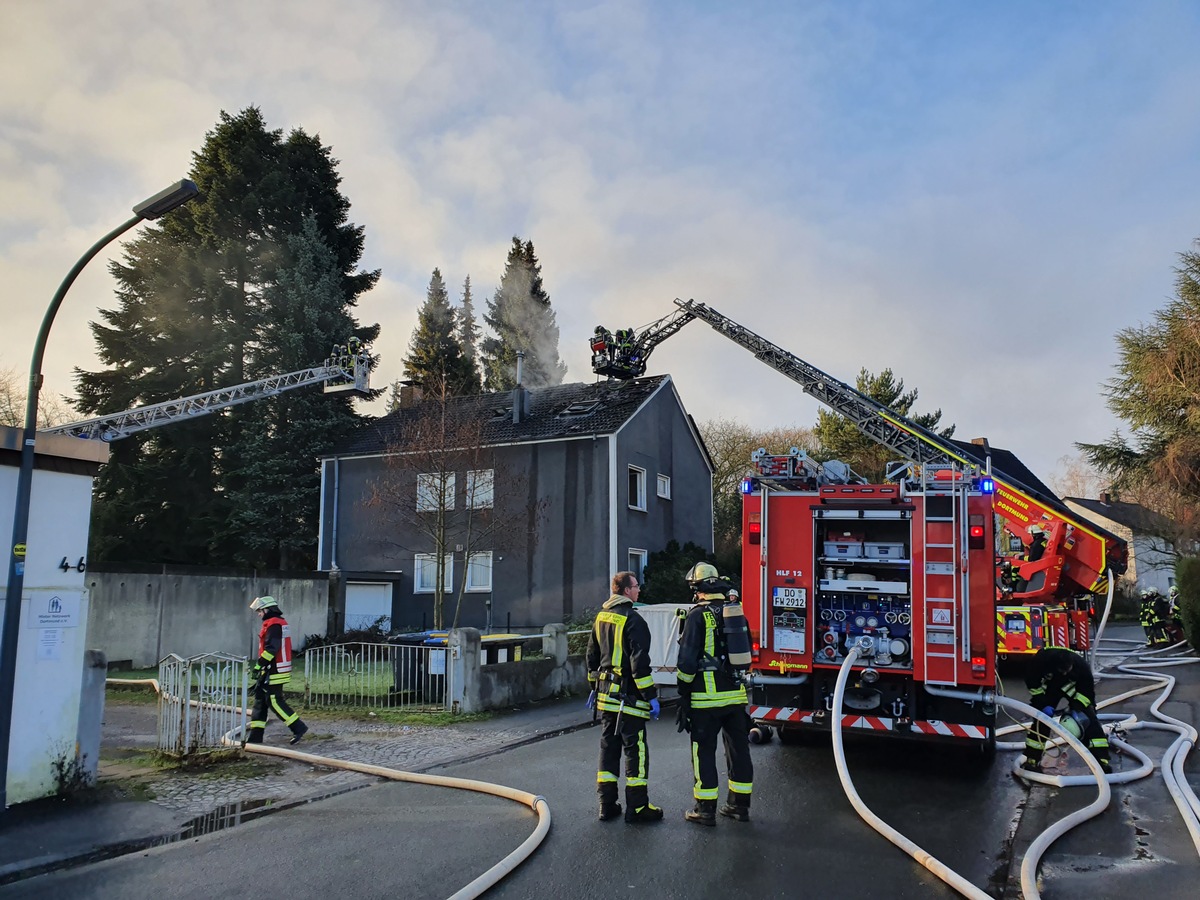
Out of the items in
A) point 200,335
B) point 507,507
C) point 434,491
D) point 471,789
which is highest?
point 200,335

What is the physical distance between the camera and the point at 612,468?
21.7 meters

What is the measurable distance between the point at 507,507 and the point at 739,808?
16748 millimetres

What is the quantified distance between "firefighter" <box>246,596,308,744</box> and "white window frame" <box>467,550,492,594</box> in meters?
13.2

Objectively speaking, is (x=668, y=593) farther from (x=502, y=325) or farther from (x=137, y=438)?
(x=502, y=325)

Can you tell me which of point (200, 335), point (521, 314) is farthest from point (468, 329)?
point (200, 335)

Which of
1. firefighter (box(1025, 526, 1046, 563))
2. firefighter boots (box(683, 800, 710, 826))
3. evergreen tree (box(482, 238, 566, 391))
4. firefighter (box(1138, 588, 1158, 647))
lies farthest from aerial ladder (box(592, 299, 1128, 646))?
evergreen tree (box(482, 238, 566, 391))

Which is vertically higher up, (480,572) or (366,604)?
(480,572)

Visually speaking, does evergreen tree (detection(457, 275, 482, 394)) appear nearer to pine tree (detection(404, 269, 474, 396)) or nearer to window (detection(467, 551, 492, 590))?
pine tree (detection(404, 269, 474, 396))

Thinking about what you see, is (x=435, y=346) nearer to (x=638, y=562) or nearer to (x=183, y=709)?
(x=638, y=562)

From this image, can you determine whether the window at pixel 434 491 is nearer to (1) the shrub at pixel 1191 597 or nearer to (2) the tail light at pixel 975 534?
(2) the tail light at pixel 975 534

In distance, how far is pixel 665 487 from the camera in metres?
25.3

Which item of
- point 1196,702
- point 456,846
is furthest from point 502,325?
point 456,846

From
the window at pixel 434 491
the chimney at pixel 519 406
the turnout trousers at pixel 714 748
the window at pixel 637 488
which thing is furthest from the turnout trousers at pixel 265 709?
the chimney at pixel 519 406

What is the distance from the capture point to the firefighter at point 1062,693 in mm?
7352
